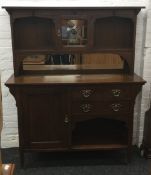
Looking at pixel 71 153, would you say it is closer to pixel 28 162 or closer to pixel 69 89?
pixel 28 162

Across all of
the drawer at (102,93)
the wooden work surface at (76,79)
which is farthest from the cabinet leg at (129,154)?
the wooden work surface at (76,79)

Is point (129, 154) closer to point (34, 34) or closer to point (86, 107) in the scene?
point (86, 107)

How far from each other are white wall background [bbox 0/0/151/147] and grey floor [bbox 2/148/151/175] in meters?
0.24

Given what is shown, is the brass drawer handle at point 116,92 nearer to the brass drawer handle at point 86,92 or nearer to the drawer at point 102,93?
the drawer at point 102,93

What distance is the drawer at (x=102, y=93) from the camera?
229 cm

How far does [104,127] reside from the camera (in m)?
2.80

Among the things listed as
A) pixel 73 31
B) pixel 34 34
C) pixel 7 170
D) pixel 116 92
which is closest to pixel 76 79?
pixel 116 92

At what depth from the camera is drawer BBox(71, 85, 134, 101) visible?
2.29 m

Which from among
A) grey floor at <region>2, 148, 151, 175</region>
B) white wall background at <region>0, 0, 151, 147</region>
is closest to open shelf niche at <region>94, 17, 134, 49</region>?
white wall background at <region>0, 0, 151, 147</region>

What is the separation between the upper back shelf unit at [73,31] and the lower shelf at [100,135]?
637 millimetres

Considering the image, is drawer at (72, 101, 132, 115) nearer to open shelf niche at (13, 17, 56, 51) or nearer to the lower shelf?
the lower shelf

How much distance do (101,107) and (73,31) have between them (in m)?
0.80

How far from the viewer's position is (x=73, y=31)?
2559 millimetres

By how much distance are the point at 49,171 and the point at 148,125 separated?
3.53 ft
